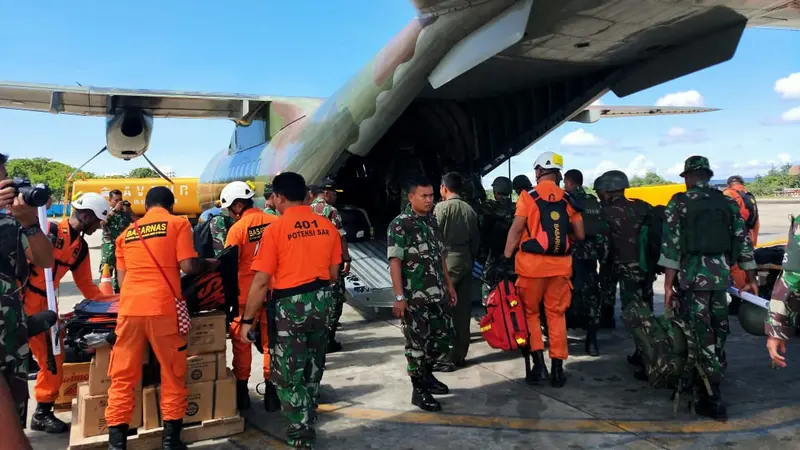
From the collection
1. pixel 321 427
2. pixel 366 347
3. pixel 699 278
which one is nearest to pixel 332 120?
pixel 366 347

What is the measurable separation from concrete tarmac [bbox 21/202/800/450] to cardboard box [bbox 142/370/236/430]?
20cm

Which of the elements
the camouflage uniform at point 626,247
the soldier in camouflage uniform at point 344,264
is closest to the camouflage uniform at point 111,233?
the soldier in camouflage uniform at point 344,264

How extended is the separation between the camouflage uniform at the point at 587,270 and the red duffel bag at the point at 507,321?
1443mm

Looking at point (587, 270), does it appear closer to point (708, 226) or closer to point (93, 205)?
point (708, 226)

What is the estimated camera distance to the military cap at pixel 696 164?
4246 millimetres

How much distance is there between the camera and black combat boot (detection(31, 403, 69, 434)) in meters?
3.99

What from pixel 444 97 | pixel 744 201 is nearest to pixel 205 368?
pixel 444 97

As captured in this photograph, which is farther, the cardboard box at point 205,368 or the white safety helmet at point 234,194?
the white safety helmet at point 234,194

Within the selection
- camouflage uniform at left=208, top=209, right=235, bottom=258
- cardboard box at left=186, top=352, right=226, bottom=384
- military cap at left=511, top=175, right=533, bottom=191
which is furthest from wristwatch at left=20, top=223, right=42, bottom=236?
military cap at left=511, top=175, right=533, bottom=191

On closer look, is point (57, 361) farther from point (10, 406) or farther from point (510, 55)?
point (510, 55)

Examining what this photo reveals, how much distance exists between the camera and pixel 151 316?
3.39 m

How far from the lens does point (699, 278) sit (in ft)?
13.3

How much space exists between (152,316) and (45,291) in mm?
1528

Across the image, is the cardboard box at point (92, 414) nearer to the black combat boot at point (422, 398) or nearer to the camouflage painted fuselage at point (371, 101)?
the black combat boot at point (422, 398)
